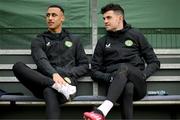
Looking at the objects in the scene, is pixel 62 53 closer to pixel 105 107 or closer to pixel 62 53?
pixel 62 53

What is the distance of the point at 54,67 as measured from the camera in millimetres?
4094

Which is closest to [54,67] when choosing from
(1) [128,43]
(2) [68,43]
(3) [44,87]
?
(2) [68,43]

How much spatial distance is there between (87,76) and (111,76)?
527mm

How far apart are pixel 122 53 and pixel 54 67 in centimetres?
67

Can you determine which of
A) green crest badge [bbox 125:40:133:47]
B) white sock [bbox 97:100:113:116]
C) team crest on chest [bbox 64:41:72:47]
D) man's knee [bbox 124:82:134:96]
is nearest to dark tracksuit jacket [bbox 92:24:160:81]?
green crest badge [bbox 125:40:133:47]

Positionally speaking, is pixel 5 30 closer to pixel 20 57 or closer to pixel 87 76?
pixel 20 57

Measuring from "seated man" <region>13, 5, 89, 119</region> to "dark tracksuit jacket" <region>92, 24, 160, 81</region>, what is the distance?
15 cm

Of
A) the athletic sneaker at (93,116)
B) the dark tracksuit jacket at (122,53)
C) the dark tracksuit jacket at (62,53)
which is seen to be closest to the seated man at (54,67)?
the dark tracksuit jacket at (62,53)

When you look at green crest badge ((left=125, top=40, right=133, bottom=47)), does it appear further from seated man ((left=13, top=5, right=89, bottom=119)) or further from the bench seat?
the bench seat

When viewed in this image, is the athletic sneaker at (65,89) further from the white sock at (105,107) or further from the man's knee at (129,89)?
the man's knee at (129,89)

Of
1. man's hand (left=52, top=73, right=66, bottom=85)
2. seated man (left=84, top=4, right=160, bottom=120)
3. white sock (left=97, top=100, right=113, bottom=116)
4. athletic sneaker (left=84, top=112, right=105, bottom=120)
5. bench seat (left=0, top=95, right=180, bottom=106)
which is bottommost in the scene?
bench seat (left=0, top=95, right=180, bottom=106)

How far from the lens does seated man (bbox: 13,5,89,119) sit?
12.1 feet

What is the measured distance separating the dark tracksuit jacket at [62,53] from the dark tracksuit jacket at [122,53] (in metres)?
0.15

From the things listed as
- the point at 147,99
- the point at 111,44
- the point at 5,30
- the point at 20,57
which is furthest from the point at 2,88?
the point at 147,99
